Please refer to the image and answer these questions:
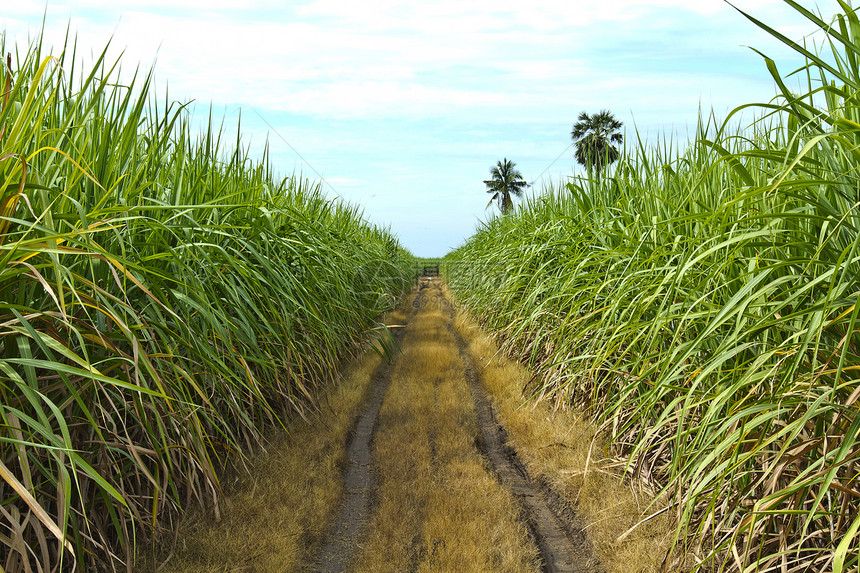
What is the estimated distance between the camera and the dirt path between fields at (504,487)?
11.4ft

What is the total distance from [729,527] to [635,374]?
1.20 metres

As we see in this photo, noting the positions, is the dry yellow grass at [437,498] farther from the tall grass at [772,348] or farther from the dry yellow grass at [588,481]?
the tall grass at [772,348]

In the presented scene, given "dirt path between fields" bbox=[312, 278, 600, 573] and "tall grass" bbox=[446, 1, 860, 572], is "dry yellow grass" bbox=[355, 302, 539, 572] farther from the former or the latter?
"tall grass" bbox=[446, 1, 860, 572]

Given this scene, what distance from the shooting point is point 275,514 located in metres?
3.71

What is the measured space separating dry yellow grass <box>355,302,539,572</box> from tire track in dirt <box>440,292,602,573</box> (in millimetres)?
110

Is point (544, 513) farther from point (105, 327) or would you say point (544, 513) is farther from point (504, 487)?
point (105, 327)

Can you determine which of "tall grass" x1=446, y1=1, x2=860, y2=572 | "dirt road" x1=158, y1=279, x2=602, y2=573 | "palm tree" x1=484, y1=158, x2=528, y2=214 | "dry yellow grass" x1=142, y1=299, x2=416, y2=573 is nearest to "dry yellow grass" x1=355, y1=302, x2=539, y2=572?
"dirt road" x1=158, y1=279, x2=602, y2=573

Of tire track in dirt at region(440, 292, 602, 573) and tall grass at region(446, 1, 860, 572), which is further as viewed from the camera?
tire track in dirt at region(440, 292, 602, 573)

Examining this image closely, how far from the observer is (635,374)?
363cm

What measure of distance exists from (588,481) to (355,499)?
5.55 ft

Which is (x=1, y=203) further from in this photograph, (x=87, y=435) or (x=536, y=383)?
(x=536, y=383)

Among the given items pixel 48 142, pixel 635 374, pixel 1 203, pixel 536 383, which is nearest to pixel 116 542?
pixel 1 203

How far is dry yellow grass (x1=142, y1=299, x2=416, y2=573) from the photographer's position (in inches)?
123

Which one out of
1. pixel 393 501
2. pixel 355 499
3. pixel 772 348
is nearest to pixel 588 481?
pixel 393 501
